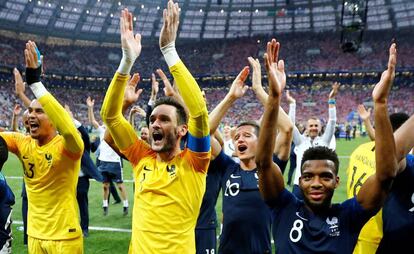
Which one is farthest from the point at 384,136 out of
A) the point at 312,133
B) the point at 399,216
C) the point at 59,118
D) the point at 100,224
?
the point at 100,224

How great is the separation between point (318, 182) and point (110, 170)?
23.0ft

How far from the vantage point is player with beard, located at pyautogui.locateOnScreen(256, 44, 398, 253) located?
238 cm

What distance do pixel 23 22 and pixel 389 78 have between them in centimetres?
5596

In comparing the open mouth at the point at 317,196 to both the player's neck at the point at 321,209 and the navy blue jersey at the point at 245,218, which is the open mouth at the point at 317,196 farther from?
the navy blue jersey at the point at 245,218

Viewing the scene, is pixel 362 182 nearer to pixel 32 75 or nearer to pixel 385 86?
pixel 385 86

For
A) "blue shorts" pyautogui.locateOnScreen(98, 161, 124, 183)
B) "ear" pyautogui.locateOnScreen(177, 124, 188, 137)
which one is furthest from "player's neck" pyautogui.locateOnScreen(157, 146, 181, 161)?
"blue shorts" pyautogui.locateOnScreen(98, 161, 124, 183)

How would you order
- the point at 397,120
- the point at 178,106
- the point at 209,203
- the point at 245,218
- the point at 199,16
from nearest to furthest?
the point at 178,106
the point at 397,120
the point at 245,218
the point at 209,203
the point at 199,16

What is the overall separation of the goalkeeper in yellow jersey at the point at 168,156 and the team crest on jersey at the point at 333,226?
36.9 inches

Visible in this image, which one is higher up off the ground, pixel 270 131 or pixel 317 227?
pixel 270 131

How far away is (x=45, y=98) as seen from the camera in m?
3.27

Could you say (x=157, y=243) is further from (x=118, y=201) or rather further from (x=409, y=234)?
(x=118, y=201)

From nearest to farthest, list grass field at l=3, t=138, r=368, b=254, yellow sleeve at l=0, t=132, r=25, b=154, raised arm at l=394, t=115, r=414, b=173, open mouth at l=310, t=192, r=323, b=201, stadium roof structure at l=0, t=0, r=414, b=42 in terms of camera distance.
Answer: raised arm at l=394, t=115, r=414, b=173 < open mouth at l=310, t=192, r=323, b=201 < yellow sleeve at l=0, t=132, r=25, b=154 < grass field at l=3, t=138, r=368, b=254 < stadium roof structure at l=0, t=0, r=414, b=42

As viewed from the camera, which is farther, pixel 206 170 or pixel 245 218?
pixel 245 218

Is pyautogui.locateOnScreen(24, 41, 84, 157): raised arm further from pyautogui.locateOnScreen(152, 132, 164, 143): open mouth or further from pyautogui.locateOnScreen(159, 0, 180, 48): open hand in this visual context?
pyautogui.locateOnScreen(159, 0, 180, 48): open hand
